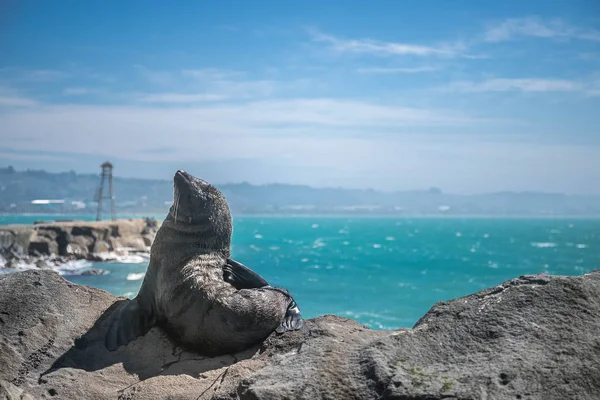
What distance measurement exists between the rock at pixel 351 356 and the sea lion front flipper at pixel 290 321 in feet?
0.41

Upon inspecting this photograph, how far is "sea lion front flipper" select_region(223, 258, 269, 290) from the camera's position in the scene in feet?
20.2

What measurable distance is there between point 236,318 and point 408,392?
196 cm

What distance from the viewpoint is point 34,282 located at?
20.7 feet

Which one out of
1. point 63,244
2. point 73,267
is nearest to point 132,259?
point 63,244

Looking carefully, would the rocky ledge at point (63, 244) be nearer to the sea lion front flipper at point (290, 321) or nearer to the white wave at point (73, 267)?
the white wave at point (73, 267)

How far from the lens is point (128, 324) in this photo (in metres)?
5.97

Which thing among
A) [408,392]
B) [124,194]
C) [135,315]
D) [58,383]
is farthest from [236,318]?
[124,194]

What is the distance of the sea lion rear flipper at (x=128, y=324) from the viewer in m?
5.83

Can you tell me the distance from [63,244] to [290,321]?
33.8 m

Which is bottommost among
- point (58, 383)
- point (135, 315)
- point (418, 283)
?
point (418, 283)

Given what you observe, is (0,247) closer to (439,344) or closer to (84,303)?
(84,303)

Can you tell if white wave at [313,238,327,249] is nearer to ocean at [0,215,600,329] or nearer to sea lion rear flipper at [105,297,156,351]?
ocean at [0,215,600,329]

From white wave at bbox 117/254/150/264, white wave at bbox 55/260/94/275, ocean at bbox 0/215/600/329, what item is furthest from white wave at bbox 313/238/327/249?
white wave at bbox 55/260/94/275

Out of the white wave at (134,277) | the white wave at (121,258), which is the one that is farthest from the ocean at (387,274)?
the white wave at (121,258)
